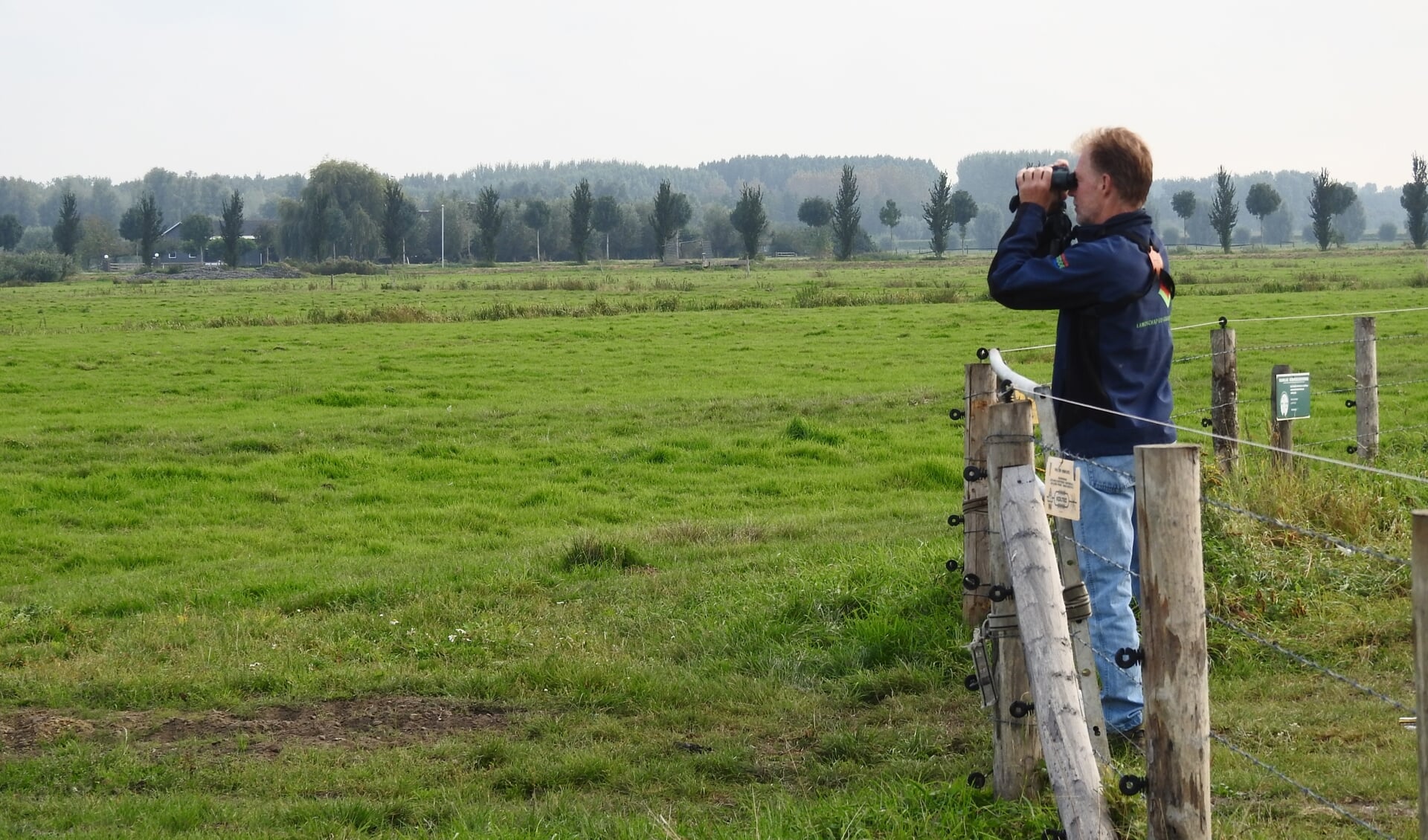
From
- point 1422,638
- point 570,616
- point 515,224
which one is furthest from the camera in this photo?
point 515,224

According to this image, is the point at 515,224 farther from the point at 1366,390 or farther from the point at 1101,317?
the point at 1101,317

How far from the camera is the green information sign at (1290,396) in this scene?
1021 centimetres

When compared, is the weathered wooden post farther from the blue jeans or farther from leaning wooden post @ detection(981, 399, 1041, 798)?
the blue jeans

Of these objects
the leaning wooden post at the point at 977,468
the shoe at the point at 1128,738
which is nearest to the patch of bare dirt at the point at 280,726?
the leaning wooden post at the point at 977,468

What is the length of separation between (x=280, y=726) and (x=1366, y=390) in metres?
9.66

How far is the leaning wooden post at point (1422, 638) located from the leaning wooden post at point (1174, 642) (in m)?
0.78

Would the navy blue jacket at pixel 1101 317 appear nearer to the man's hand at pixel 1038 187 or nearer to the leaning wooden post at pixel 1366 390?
the man's hand at pixel 1038 187

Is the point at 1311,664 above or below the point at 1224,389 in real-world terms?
below

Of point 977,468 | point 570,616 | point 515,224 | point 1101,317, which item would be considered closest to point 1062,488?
point 1101,317

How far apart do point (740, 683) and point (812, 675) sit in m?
0.39

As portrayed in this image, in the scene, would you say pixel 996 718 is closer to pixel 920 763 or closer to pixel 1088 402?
pixel 920 763

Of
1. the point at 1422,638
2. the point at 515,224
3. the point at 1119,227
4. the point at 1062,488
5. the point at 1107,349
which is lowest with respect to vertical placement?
the point at 1422,638

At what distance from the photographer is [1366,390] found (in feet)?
38.4

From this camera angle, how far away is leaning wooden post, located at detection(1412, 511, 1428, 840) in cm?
253
